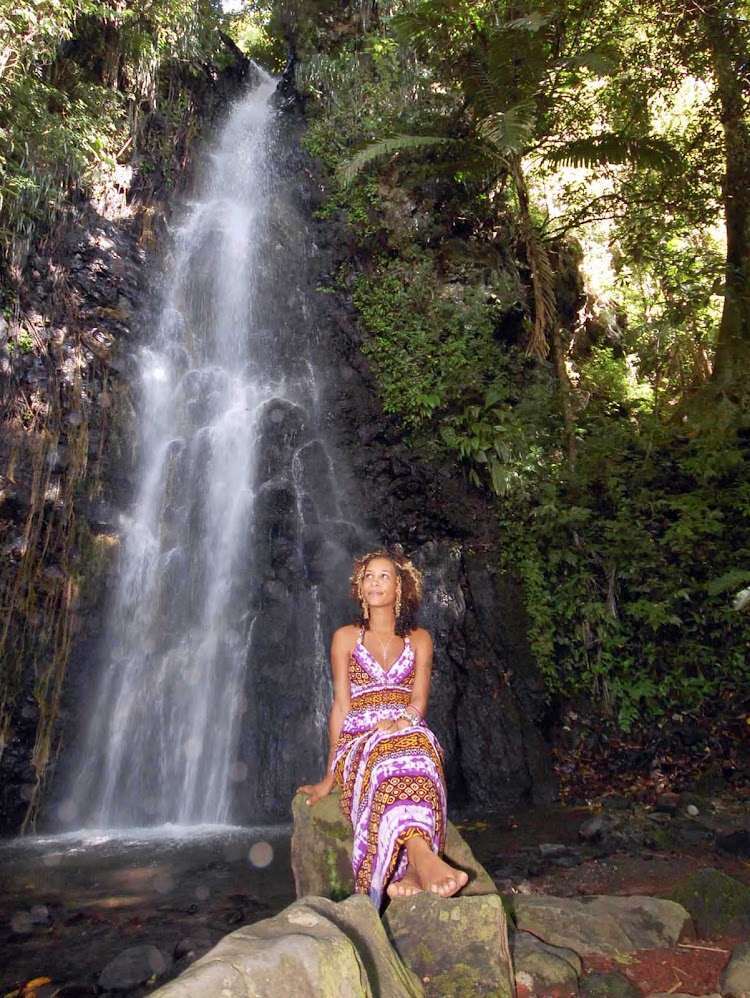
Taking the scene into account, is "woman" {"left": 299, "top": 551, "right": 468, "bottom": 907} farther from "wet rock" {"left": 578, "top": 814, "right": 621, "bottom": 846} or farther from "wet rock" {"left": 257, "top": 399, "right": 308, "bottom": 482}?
"wet rock" {"left": 257, "top": 399, "right": 308, "bottom": 482}

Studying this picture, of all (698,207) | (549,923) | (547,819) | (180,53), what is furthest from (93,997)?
(180,53)

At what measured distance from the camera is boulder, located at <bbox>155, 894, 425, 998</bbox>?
1.70 meters

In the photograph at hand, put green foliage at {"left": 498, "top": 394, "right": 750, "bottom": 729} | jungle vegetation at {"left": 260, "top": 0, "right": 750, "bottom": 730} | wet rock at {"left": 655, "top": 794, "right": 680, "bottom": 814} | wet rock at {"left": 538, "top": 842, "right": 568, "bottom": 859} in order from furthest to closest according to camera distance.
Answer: jungle vegetation at {"left": 260, "top": 0, "right": 750, "bottom": 730} → green foliage at {"left": 498, "top": 394, "right": 750, "bottom": 729} → wet rock at {"left": 655, "top": 794, "right": 680, "bottom": 814} → wet rock at {"left": 538, "top": 842, "right": 568, "bottom": 859}

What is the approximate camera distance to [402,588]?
364cm

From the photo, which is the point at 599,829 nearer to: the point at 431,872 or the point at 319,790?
the point at 319,790

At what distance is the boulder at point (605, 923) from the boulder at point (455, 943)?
0.82 meters

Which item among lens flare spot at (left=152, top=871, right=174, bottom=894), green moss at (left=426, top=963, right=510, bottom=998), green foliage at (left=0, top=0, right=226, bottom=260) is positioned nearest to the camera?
green moss at (left=426, top=963, right=510, bottom=998)

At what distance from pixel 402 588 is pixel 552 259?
1038 cm

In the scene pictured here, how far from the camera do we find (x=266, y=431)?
9844 millimetres

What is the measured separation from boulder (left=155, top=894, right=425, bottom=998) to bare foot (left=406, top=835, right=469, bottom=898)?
0.37 metres

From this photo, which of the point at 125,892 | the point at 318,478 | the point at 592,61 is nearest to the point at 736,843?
the point at 125,892

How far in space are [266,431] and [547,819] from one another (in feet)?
20.0

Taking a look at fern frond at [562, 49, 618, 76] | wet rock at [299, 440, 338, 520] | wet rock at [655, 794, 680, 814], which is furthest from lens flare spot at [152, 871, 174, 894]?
fern frond at [562, 49, 618, 76]

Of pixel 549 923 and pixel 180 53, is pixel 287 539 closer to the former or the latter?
pixel 549 923
